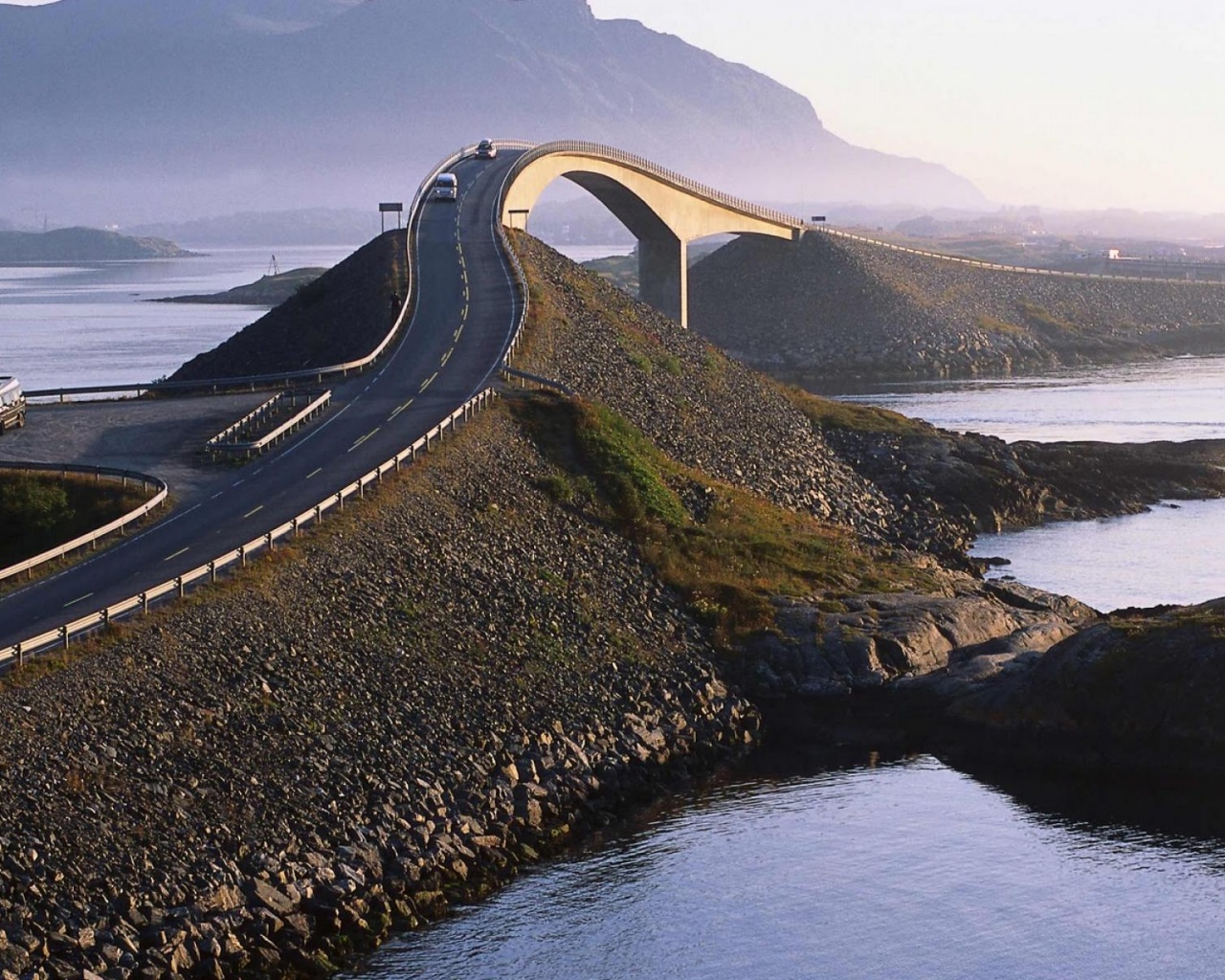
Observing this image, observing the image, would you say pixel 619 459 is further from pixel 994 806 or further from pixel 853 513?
pixel 994 806

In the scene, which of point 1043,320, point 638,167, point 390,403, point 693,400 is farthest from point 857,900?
point 1043,320

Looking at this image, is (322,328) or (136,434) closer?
(136,434)

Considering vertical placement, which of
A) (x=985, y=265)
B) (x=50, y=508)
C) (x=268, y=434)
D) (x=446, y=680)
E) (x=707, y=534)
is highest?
(x=985, y=265)

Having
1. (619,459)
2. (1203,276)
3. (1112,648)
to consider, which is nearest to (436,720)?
(1112,648)

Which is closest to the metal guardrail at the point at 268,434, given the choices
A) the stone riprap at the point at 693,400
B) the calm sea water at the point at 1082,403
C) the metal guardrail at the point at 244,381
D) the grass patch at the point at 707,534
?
the metal guardrail at the point at 244,381

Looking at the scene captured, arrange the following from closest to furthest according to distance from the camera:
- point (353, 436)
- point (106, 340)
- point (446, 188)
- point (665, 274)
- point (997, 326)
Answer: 1. point (353, 436)
2. point (446, 188)
3. point (665, 274)
4. point (106, 340)
5. point (997, 326)

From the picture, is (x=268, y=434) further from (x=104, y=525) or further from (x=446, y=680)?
(x=446, y=680)

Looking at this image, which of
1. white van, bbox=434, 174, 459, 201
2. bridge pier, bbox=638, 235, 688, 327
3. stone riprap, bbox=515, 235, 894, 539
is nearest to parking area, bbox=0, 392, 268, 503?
stone riprap, bbox=515, 235, 894, 539

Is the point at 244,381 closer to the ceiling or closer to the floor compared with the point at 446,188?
closer to the floor
